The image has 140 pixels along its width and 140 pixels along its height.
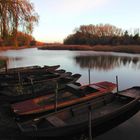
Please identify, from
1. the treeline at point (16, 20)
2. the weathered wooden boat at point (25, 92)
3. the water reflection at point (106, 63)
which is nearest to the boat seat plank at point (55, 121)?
the weathered wooden boat at point (25, 92)

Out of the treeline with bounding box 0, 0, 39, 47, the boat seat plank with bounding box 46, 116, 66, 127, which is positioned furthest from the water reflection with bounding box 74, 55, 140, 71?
the boat seat plank with bounding box 46, 116, 66, 127

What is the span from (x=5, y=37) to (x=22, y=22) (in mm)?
1926

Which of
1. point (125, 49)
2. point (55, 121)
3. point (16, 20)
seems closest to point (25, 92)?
point (55, 121)

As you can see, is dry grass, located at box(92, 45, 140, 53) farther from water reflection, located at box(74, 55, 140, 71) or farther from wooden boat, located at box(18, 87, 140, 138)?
wooden boat, located at box(18, 87, 140, 138)

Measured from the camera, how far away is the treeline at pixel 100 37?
51.2 m

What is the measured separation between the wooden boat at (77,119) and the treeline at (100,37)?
4450cm

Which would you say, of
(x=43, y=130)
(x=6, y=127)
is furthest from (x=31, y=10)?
(x=43, y=130)

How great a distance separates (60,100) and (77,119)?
1.51 metres

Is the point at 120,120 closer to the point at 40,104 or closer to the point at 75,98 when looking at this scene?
the point at 75,98

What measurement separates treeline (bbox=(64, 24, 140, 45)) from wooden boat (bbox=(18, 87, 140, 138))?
4450 centimetres

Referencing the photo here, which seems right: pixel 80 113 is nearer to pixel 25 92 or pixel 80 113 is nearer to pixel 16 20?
pixel 25 92

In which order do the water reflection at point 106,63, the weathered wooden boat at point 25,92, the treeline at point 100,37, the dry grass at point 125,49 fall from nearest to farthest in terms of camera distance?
the weathered wooden boat at point 25,92 < the water reflection at point 106,63 < the dry grass at point 125,49 < the treeline at point 100,37

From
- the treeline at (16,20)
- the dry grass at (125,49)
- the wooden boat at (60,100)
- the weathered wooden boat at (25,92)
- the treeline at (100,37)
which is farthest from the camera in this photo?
the treeline at (100,37)

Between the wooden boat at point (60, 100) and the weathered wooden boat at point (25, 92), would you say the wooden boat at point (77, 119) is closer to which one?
the wooden boat at point (60, 100)
